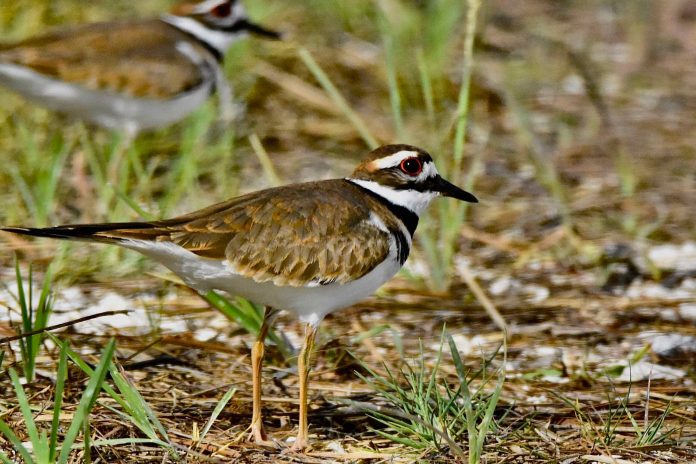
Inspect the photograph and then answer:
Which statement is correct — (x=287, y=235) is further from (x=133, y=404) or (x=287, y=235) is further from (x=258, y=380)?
(x=133, y=404)

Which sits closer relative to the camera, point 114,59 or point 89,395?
point 89,395

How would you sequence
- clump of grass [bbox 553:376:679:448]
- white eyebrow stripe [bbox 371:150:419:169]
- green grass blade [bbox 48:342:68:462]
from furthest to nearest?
white eyebrow stripe [bbox 371:150:419:169] → clump of grass [bbox 553:376:679:448] → green grass blade [bbox 48:342:68:462]

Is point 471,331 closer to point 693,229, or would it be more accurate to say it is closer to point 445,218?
point 445,218

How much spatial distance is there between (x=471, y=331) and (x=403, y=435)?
3.91ft

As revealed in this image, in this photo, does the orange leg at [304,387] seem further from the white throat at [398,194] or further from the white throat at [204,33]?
the white throat at [204,33]

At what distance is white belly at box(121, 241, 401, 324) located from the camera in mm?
3301

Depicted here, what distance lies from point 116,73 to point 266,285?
9.58 ft

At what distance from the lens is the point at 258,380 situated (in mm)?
3455

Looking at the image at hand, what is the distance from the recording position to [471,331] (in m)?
4.47

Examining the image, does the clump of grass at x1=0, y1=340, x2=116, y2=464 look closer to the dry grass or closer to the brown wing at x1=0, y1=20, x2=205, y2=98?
the dry grass

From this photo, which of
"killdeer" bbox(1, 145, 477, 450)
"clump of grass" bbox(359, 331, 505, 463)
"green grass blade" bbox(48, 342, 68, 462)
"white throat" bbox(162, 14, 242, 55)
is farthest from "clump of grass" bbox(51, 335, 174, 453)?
"white throat" bbox(162, 14, 242, 55)

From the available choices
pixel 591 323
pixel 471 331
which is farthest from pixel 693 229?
pixel 471 331

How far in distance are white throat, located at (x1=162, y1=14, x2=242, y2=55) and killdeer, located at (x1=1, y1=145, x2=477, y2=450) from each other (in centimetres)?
323

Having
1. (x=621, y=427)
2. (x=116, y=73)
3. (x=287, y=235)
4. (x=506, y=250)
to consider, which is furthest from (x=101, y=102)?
(x=621, y=427)
